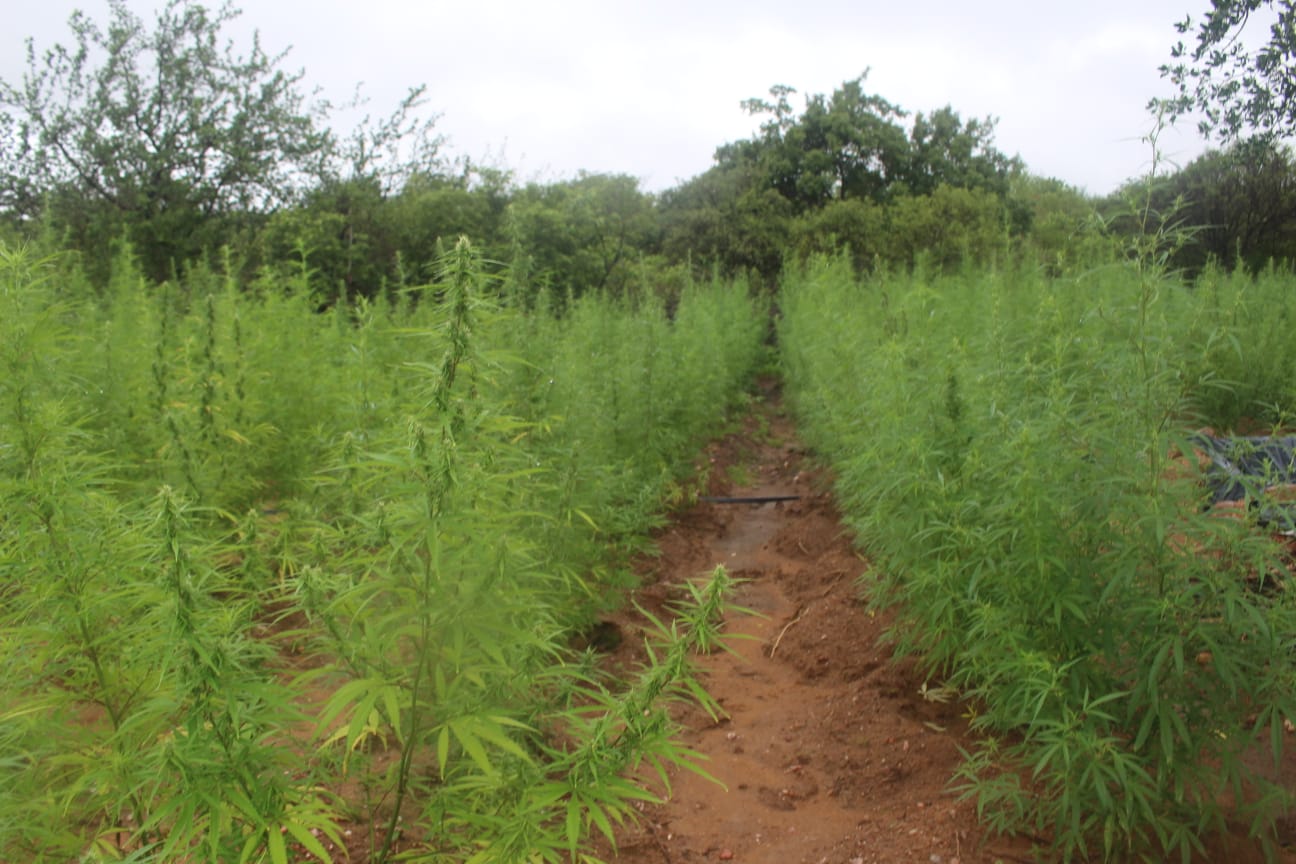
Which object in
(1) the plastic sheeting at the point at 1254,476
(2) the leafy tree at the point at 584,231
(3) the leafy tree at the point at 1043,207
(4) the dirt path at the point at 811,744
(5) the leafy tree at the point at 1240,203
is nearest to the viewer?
(1) the plastic sheeting at the point at 1254,476

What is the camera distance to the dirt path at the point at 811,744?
291 cm

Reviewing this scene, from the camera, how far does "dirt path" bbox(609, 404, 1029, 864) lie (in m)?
2.91

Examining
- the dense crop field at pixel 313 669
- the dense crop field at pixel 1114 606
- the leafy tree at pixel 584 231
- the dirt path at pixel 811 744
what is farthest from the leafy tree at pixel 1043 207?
the dense crop field at pixel 313 669

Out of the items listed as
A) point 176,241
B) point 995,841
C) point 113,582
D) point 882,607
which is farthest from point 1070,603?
point 176,241

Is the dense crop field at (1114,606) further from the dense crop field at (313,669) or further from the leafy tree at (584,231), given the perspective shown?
the leafy tree at (584,231)

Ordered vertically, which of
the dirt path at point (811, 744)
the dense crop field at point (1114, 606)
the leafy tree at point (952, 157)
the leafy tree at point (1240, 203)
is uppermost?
the leafy tree at point (952, 157)

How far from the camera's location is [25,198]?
13.6 meters

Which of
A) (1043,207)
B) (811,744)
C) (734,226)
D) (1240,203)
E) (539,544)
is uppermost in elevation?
(1043,207)

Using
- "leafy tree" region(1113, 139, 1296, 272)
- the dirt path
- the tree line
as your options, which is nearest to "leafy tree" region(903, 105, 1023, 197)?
the tree line

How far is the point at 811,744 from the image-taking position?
361cm

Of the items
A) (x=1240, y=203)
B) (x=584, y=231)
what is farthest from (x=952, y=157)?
(x=1240, y=203)

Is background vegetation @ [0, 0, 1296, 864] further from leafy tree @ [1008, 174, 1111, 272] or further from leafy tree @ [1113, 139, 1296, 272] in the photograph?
leafy tree @ [1008, 174, 1111, 272]

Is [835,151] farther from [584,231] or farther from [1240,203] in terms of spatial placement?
[1240,203]

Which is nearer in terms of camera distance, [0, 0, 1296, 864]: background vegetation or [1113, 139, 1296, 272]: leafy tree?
[0, 0, 1296, 864]: background vegetation
